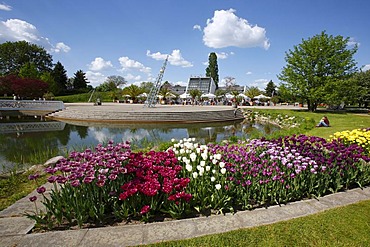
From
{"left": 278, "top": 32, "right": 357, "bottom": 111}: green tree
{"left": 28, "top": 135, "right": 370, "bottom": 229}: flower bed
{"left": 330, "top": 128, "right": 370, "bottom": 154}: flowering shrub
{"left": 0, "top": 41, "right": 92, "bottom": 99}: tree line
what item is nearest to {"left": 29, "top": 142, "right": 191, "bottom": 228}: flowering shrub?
{"left": 28, "top": 135, "right": 370, "bottom": 229}: flower bed

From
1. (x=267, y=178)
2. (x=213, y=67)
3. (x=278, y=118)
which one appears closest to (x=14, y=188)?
(x=267, y=178)

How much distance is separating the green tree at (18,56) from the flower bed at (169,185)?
6887cm

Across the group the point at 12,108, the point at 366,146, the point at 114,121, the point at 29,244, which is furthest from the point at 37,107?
the point at 366,146

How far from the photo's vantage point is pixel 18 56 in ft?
195

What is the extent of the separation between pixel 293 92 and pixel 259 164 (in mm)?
24171

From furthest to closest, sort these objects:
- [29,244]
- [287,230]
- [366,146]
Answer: [366,146], [287,230], [29,244]

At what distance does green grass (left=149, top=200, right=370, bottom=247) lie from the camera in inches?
95.8

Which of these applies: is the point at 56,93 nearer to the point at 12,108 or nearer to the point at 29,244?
the point at 12,108

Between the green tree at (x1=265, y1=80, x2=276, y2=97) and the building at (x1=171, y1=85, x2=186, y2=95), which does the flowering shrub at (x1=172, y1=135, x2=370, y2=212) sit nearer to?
the green tree at (x1=265, y1=80, x2=276, y2=97)

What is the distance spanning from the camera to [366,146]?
18.1 ft

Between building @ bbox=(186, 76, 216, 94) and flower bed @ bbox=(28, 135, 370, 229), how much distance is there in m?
63.1

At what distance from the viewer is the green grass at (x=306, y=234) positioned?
2434 mm

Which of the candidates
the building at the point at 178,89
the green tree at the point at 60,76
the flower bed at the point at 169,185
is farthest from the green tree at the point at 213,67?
the flower bed at the point at 169,185

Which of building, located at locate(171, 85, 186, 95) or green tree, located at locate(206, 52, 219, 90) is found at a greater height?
→ green tree, located at locate(206, 52, 219, 90)
